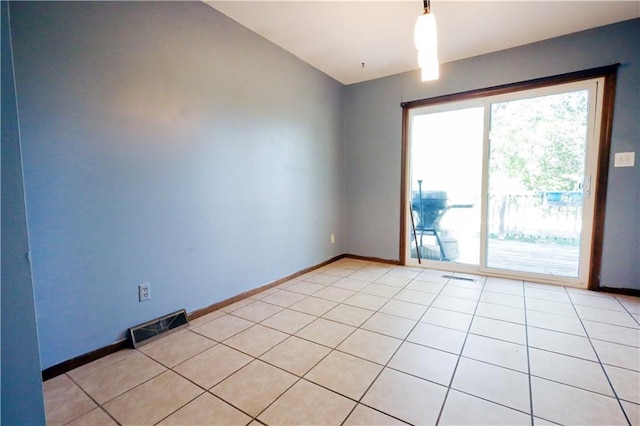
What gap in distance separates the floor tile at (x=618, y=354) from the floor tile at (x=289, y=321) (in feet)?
6.14

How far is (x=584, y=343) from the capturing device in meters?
1.85

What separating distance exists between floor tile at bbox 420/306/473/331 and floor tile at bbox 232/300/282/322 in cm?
125

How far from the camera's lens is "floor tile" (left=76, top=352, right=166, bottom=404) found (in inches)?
57.2

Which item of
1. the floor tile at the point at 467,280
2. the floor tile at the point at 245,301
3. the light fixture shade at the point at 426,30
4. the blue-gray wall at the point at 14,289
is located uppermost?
the light fixture shade at the point at 426,30

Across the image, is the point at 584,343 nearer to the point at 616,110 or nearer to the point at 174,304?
the point at 616,110

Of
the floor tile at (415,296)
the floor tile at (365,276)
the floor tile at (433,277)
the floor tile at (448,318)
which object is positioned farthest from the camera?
the floor tile at (365,276)

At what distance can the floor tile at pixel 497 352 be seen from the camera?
1655 millimetres

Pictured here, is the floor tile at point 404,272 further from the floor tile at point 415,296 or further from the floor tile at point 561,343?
the floor tile at point 561,343

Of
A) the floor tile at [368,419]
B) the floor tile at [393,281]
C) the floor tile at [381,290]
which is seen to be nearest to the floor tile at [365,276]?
the floor tile at [393,281]

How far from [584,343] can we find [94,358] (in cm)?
314

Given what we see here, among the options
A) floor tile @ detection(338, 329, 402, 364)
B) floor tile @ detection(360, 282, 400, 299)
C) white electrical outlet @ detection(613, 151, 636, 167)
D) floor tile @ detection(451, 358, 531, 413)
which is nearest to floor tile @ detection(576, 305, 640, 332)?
floor tile @ detection(451, 358, 531, 413)

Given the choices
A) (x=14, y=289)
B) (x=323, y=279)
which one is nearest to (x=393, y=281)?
(x=323, y=279)

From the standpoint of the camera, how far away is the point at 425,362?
5.49ft

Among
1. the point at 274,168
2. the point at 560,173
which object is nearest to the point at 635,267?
the point at 560,173
